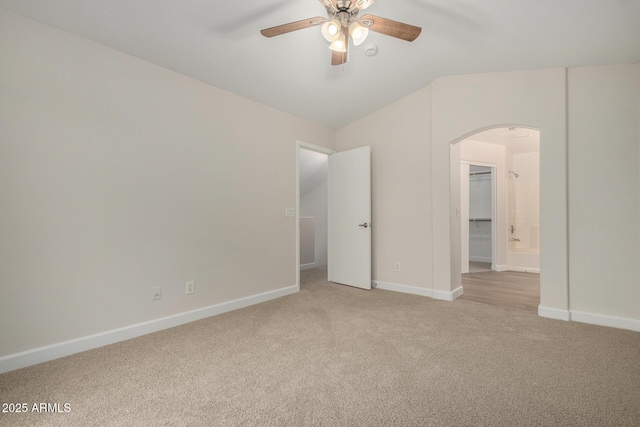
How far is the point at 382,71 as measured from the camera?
3289mm

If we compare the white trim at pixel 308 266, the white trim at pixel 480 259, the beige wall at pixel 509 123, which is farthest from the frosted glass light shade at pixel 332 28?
the white trim at pixel 480 259

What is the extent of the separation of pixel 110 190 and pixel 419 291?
3.54 meters

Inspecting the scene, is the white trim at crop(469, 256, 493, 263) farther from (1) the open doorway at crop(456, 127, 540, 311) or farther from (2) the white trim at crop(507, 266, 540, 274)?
(2) the white trim at crop(507, 266, 540, 274)

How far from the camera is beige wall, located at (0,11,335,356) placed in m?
2.08

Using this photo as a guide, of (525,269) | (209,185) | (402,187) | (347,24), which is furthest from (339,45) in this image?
(525,269)

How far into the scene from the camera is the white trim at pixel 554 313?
9.77 feet

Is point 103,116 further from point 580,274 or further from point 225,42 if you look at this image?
point 580,274

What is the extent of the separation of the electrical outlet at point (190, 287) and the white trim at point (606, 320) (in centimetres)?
377

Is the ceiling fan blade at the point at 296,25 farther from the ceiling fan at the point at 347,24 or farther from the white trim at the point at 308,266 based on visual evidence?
the white trim at the point at 308,266

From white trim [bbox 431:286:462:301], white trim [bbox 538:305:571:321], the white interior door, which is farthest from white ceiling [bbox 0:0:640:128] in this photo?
white trim [bbox 431:286:462:301]

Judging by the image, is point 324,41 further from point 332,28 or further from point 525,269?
point 525,269

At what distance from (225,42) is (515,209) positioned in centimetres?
621

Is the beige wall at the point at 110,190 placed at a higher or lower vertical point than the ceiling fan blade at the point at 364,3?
lower

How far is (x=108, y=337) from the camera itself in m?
2.43
